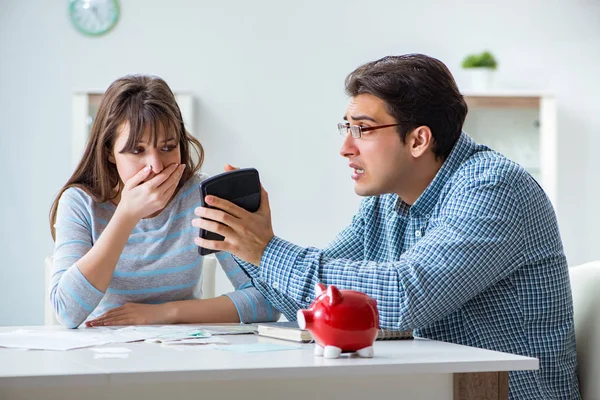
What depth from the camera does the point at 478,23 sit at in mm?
4445

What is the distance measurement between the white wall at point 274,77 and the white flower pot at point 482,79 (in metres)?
0.19

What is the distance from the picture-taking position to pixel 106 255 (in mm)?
1664

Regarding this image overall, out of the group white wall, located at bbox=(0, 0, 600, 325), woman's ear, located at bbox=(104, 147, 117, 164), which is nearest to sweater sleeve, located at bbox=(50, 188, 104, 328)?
woman's ear, located at bbox=(104, 147, 117, 164)

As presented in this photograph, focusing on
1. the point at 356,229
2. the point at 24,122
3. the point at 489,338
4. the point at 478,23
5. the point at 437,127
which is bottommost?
the point at 489,338

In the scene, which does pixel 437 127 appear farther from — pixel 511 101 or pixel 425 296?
pixel 511 101

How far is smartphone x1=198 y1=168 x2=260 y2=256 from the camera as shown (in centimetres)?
148

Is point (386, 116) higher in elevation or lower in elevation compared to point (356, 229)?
higher

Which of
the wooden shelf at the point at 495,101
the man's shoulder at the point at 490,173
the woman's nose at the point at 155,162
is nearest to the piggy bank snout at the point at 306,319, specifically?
the man's shoulder at the point at 490,173

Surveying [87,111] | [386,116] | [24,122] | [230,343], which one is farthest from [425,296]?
[24,122]

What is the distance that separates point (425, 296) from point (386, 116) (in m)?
0.46

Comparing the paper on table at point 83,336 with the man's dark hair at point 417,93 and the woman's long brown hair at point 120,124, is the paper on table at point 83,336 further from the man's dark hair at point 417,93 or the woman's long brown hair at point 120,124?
the man's dark hair at point 417,93

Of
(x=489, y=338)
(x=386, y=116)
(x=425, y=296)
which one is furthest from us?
(x=386, y=116)

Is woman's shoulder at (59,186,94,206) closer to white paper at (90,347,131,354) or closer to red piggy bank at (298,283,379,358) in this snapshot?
white paper at (90,347,131,354)

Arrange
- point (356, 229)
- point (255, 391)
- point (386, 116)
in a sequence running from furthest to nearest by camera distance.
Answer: point (356, 229), point (386, 116), point (255, 391)
